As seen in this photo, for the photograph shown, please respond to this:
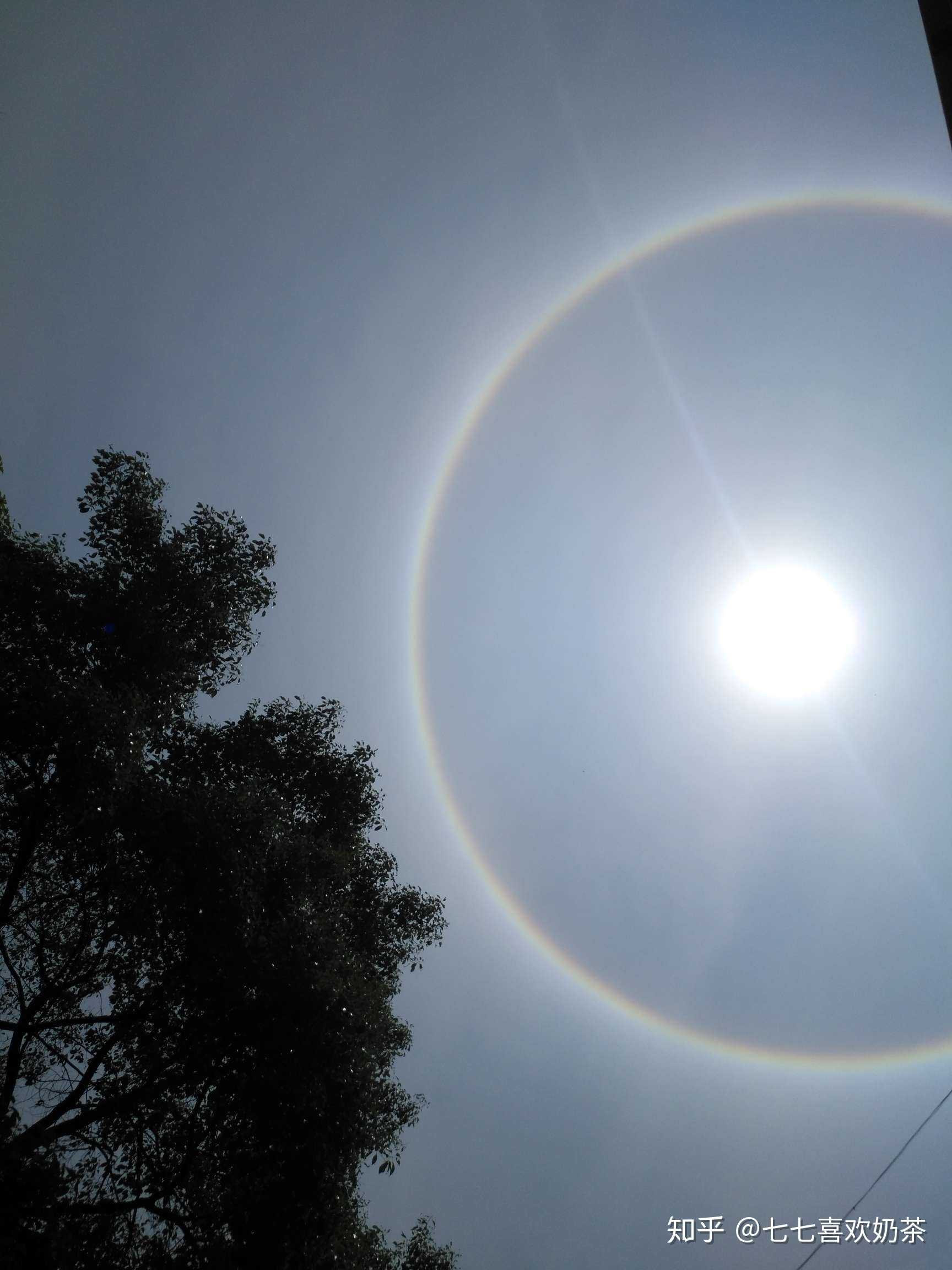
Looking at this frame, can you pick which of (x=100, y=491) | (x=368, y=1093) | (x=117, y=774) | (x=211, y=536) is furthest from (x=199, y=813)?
(x=100, y=491)

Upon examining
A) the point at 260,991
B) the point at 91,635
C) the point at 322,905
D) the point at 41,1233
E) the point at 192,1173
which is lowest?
the point at 41,1233

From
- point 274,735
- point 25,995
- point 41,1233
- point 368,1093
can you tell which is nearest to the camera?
point 41,1233

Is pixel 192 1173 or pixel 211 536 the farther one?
pixel 211 536

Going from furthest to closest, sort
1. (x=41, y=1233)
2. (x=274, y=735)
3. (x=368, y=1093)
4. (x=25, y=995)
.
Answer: (x=274, y=735)
(x=25, y=995)
(x=368, y=1093)
(x=41, y=1233)

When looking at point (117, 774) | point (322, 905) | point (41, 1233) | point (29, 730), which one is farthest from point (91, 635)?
point (41, 1233)

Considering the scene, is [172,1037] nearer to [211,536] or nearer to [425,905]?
[425,905]

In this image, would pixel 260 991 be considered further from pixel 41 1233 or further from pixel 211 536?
pixel 211 536

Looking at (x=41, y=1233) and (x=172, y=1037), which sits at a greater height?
(x=172, y=1037)
